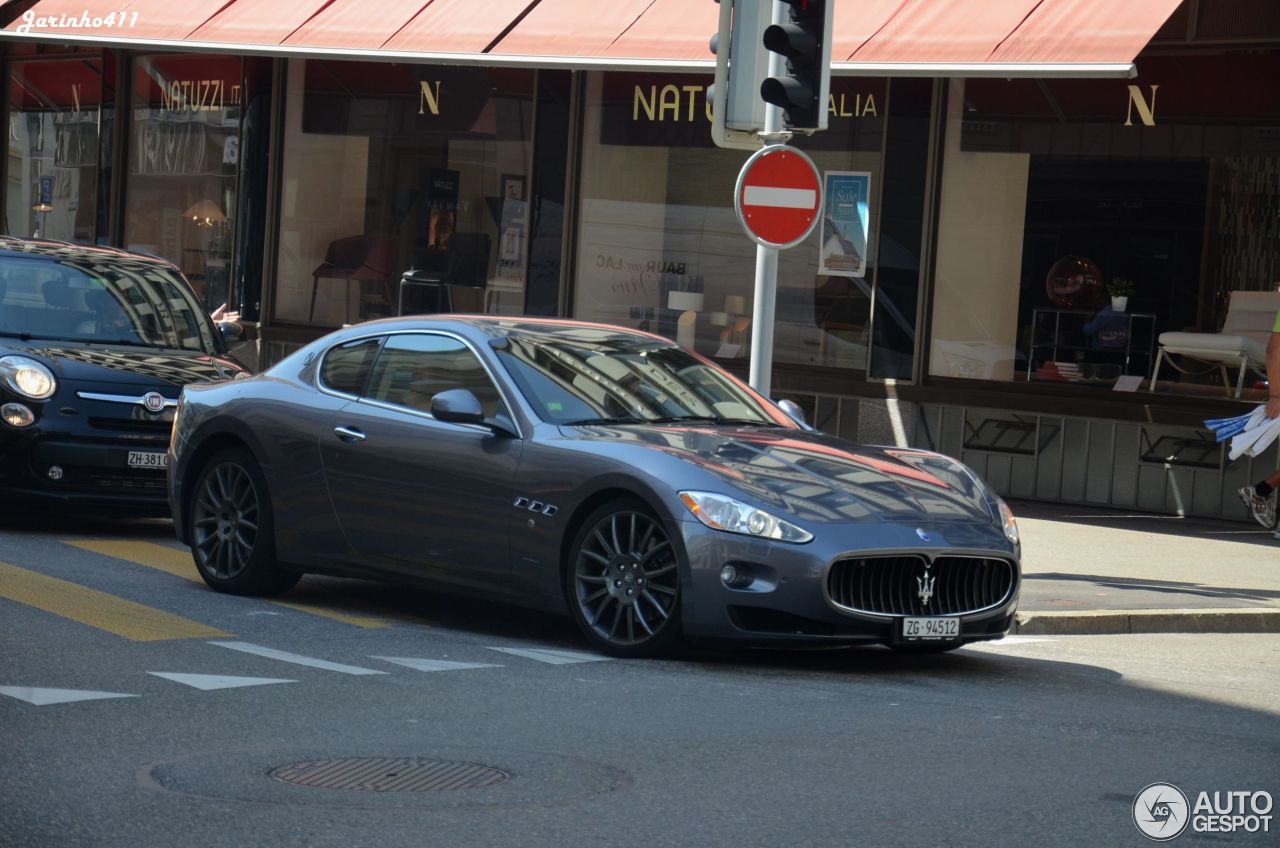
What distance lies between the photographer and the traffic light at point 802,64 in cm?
1091

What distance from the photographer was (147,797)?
5582mm

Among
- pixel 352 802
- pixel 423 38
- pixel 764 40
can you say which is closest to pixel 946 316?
pixel 423 38

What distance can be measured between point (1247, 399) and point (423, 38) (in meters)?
7.95

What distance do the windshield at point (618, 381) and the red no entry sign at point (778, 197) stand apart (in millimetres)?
1388

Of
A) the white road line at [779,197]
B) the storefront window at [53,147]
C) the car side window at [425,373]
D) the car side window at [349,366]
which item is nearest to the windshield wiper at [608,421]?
the car side window at [425,373]

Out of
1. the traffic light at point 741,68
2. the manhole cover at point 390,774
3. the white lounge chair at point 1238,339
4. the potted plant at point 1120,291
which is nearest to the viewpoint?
the manhole cover at point 390,774

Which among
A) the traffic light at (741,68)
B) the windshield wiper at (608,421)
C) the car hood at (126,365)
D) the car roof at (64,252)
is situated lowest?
the car hood at (126,365)

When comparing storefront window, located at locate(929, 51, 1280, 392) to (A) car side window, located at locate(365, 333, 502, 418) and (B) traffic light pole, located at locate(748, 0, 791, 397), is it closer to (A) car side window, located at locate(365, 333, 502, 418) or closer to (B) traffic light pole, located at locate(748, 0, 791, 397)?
(B) traffic light pole, located at locate(748, 0, 791, 397)

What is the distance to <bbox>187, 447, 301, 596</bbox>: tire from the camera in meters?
9.97

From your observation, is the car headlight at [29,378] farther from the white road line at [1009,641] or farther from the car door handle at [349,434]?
the white road line at [1009,641]

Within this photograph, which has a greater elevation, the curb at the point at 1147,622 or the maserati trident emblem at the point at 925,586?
the maserati trident emblem at the point at 925,586

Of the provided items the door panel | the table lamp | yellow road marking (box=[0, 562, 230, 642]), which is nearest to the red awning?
the table lamp

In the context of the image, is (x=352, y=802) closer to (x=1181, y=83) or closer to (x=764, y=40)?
(x=764, y=40)

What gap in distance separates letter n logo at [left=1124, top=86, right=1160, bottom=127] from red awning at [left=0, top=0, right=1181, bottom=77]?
1.79 meters
